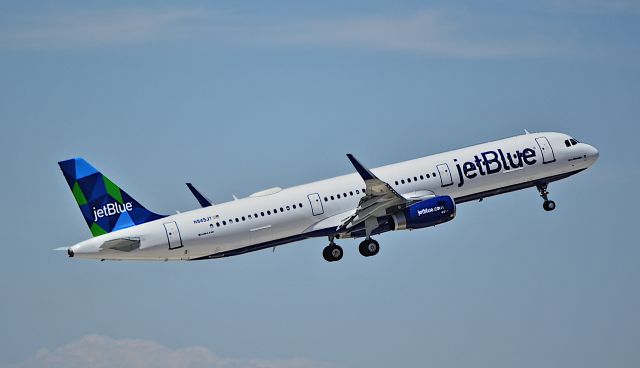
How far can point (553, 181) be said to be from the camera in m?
98.9

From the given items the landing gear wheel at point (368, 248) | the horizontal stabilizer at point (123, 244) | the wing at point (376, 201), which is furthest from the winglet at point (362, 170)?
the horizontal stabilizer at point (123, 244)

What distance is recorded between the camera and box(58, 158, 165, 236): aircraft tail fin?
8769 cm

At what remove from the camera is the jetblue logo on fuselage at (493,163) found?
9412 centimetres

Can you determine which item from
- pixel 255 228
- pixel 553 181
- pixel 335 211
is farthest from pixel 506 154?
pixel 255 228

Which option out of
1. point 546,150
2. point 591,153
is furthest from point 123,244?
point 591,153

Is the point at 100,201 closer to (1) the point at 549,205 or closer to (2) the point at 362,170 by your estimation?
(2) the point at 362,170

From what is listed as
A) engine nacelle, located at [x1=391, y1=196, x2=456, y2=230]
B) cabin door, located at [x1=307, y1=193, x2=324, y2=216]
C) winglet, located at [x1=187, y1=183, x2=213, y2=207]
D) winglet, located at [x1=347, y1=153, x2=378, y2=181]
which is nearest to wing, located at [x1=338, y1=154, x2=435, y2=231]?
winglet, located at [x1=347, y1=153, x2=378, y2=181]

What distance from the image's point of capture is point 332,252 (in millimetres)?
94250

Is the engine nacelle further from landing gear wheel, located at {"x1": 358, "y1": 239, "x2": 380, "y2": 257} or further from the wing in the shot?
landing gear wheel, located at {"x1": 358, "y1": 239, "x2": 380, "y2": 257}

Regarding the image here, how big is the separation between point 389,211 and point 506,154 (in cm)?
1007

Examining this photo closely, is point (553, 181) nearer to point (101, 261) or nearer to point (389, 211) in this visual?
point (389, 211)

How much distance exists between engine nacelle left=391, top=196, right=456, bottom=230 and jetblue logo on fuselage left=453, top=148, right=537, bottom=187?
12.4 ft

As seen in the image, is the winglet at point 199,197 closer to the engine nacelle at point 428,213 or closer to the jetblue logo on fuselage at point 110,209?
the jetblue logo on fuselage at point 110,209

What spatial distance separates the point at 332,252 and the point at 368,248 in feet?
8.90
